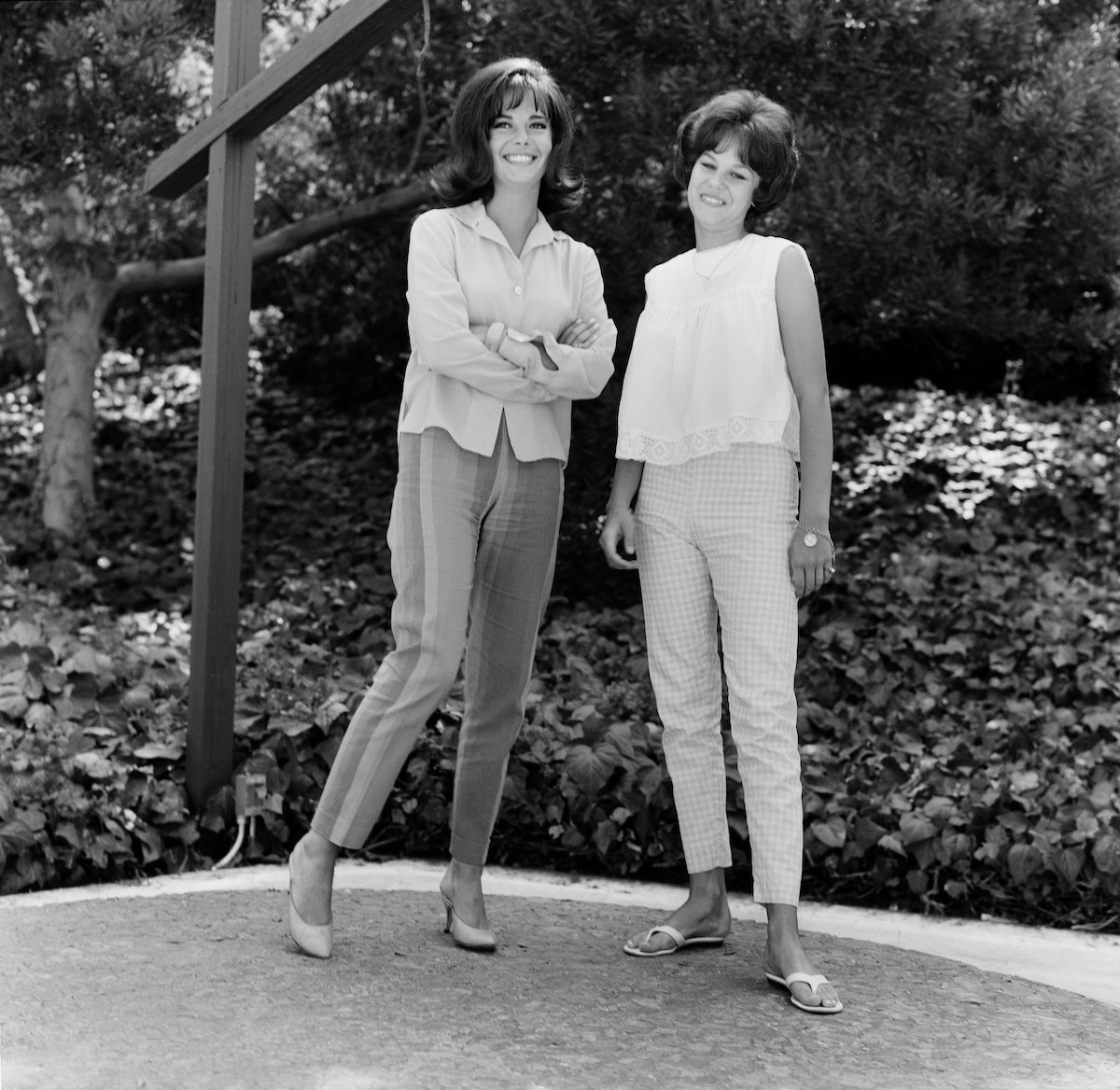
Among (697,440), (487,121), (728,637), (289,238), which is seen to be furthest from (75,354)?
(728,637)

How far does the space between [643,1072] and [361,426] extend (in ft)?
17.7

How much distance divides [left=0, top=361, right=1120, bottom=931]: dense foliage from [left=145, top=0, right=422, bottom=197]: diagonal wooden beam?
1.39 m

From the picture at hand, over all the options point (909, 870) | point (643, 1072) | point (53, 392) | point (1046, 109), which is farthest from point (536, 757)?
point (53, 392)

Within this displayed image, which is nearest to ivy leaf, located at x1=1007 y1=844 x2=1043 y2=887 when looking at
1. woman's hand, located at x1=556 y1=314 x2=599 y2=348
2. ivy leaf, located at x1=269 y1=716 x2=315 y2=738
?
woman's hand, located at x1=556 y1=314 x2=599 y2=348

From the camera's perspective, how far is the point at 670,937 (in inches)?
109

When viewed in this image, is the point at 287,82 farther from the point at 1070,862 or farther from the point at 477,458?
the point at 1070,862

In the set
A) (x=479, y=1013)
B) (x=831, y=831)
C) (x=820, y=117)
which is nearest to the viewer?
(x=479, y=1013)

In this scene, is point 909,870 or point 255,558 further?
point 255,558

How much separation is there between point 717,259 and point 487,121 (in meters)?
0.49

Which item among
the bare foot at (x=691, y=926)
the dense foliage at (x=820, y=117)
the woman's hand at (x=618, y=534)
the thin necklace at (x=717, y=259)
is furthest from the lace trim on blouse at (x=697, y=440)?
the dense foliage at (x=820, y=117)

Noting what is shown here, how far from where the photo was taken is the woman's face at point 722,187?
104 inches

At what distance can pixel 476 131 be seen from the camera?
2.65 meters

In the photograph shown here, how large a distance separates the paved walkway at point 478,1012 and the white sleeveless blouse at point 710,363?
3.21ft

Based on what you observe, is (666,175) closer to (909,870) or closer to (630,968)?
(909,870)
